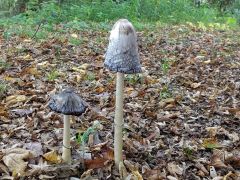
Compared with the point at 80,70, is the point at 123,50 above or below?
above

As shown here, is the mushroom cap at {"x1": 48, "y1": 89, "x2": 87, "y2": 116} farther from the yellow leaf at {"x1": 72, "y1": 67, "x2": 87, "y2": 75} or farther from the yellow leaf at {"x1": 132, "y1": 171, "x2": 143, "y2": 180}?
the yellow leaf at {"x1": 72, "y1": 67, "x2": 87, "y2": 75}

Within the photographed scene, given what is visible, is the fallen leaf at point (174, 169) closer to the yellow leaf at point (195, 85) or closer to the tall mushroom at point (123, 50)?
the tall mushroom at point (123, 50)

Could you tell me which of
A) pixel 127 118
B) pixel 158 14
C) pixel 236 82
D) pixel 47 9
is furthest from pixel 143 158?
pixel 158 14

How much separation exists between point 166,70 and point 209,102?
4.95ft

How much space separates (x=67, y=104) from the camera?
2896 millimetres

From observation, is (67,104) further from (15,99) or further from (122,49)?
(15,99)

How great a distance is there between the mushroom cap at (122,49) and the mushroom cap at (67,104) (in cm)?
34

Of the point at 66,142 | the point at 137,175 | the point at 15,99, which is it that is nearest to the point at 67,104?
the point at 66,142

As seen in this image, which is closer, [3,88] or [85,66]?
[3,88]

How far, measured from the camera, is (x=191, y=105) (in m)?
5.10

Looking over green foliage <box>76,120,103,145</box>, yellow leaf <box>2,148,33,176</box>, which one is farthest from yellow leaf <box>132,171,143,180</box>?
yellow leaf <box>2,148,33,176</box>

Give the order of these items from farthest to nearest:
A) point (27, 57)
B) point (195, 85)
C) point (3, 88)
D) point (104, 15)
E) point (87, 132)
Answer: point (104, 15) < point (27, 57) < point (195, 85) < point (3, 88) < point (87, 132)

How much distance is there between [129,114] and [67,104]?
1.77m

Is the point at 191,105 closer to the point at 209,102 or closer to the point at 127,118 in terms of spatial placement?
the point at 209,102
